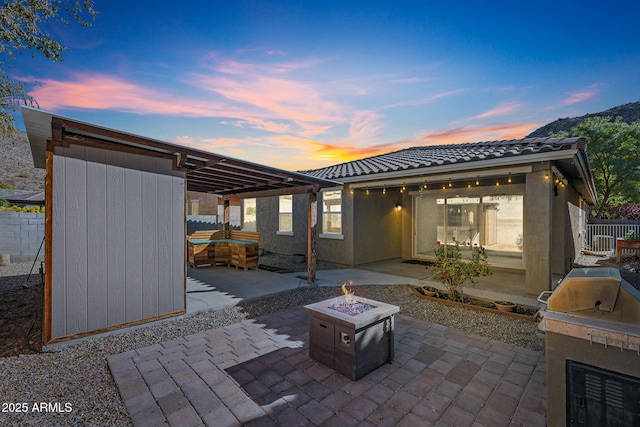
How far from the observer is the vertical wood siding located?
3.57 metres

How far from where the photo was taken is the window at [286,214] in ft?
38.3

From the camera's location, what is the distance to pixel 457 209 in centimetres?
975

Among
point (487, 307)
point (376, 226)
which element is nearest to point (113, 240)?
point (487, 307)

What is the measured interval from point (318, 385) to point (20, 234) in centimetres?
1303

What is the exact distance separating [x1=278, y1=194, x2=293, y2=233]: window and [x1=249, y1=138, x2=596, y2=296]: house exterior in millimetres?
43

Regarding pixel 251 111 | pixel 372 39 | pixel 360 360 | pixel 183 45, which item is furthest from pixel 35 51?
pixel 360 360

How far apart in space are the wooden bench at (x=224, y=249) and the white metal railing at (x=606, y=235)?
56.4 ft

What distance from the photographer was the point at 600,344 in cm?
179

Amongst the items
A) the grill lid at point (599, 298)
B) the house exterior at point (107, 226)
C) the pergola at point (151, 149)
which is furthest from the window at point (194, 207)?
the grill lid at point (599, 298)

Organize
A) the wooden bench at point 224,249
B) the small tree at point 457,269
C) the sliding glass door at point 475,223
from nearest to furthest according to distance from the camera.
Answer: the small tree at point 457,269 → the wooden bench at point 224,249 → the sliding glass door at point 475,223

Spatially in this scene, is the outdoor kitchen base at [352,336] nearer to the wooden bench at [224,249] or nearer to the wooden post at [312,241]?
the wooden post at [312,241]

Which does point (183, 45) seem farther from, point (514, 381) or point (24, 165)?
point (24, 165)

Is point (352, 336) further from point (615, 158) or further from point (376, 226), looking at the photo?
point (615, 158)

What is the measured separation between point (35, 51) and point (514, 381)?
11.3m
